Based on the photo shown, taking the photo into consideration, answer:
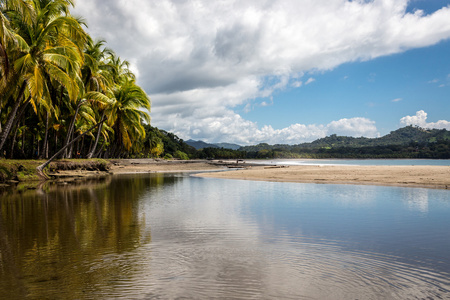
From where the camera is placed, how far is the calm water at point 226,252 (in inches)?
173

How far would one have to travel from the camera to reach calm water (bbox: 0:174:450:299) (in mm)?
4402

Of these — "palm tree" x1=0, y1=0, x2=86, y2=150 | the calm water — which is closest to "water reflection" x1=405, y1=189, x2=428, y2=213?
the calm water

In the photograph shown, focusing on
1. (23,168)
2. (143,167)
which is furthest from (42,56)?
(143,167)

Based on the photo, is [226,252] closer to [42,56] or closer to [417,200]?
[417,200]

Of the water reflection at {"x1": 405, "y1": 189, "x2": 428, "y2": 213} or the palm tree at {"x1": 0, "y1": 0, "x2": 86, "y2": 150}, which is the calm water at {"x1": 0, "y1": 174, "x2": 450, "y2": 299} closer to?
the water reflection at {"x1": 405, "y1": 189, "x2": 428, "y2": 213}

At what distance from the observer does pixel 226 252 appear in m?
6.14

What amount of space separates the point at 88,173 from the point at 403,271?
97.4ft

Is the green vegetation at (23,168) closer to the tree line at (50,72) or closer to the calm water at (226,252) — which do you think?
the tree line at (50,72)

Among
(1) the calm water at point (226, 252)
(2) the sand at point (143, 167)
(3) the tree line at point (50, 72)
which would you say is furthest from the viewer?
(2) the sand at point (143, 167)

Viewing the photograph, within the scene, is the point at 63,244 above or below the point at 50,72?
below

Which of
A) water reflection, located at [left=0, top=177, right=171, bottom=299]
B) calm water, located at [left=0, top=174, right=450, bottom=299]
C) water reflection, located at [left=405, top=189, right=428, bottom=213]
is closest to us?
calm water, located at [left=0, top=174, right=450, bottom=299]

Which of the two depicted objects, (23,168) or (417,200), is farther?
(23,168)

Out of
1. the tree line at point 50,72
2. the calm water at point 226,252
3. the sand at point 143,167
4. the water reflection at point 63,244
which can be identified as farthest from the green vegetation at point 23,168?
the calm water at point 226,252

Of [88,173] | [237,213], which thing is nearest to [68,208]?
[237,213]
